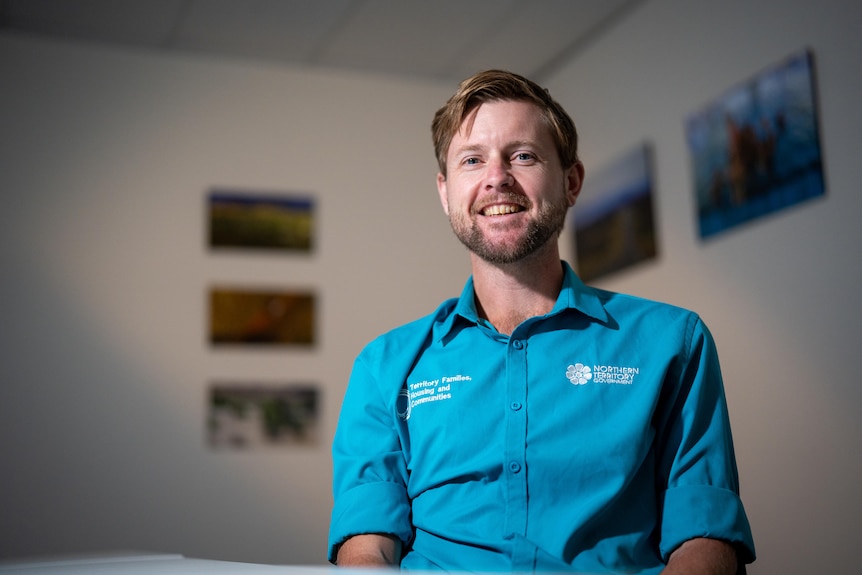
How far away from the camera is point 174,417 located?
4.16m

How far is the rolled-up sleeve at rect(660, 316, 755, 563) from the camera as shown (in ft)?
4.25

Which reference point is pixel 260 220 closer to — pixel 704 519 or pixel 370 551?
pixel 370 551

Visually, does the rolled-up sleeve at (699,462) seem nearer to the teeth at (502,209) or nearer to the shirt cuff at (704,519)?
the shirt cuff at (704,519)

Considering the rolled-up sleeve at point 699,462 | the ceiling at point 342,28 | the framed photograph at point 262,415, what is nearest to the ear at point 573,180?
the rolled-up sleeve at point 699,462

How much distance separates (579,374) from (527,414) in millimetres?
99

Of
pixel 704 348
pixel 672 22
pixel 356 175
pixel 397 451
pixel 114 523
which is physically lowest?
pixel 114 523

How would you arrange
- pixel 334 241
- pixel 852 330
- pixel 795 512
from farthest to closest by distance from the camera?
1. pixel 334 241
2. pixel 795 512
3. pixel 852 330

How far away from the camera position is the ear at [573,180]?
1.67m

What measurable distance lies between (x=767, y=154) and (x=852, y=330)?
0.67 metres

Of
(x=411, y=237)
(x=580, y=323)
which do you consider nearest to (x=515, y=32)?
(x=411, y=237)

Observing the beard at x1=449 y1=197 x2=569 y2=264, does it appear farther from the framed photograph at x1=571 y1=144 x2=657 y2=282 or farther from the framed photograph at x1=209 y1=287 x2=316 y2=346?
the framed photograph at x1=209 y1=287 x2=316 y2=346

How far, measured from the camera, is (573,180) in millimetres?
1692

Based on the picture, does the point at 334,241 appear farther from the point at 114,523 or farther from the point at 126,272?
the point at 114,523

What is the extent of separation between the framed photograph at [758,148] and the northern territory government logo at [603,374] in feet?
6.02
